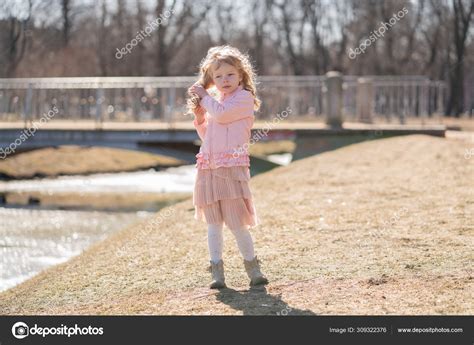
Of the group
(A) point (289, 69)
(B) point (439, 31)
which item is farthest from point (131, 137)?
(A) point (289, 69)

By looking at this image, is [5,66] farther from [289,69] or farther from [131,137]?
[289,69]

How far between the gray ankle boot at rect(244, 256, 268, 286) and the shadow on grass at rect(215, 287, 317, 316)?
2.9 inches

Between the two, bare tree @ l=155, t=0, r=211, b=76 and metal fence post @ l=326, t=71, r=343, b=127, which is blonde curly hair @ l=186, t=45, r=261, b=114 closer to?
metal fence post @ l=326, t=71, r=343, b=127

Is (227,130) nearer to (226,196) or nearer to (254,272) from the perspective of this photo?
(226,196)

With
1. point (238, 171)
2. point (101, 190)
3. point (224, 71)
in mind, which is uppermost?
point (224, 71)

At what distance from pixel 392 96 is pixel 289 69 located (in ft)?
98.6

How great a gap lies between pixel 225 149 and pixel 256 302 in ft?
3.43

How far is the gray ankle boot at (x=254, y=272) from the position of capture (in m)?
6.50

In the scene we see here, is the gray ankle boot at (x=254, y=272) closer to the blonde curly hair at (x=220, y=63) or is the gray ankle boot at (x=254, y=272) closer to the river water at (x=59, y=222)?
the blonde curly hair at (x=220, y=63)

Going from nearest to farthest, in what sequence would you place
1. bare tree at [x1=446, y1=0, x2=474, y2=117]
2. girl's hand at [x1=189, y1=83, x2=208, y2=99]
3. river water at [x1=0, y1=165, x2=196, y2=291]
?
girl's hand at [x1=189, y1=83, x2=208, y2=99]
river water at [x1=0, y1=165, x2=196, y2=291]
bare tree at [x1=446, y1=0, x2=474, y2=117]

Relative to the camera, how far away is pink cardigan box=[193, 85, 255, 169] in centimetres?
626

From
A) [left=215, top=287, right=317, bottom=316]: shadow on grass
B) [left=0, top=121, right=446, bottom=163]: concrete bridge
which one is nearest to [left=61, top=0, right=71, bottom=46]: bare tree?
[left=0, top=121, right=446, bottom=163]: concrete bridge

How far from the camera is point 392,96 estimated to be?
23.4 m

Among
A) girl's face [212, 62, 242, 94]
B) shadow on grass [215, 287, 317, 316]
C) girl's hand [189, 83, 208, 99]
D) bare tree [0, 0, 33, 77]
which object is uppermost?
bare tree [0, 0, 33, 77]
